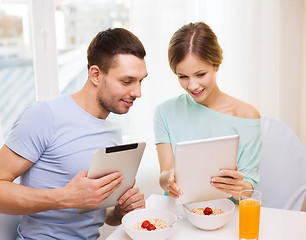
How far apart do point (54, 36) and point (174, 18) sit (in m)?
0.71

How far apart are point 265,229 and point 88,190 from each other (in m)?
0.58

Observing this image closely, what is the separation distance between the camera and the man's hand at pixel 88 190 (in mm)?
1227

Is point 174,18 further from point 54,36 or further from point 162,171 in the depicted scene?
point 162,171

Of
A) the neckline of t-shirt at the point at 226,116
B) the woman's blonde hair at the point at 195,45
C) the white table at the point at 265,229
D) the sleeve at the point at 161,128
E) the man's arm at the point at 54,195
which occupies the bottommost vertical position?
the white table at the point at 265,229

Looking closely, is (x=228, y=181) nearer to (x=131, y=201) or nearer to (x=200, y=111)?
(x=131, y=201)

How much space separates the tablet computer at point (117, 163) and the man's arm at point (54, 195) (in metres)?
0.02

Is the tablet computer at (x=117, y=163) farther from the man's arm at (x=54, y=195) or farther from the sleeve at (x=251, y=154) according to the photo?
the sleeve at (x=251, y=154)

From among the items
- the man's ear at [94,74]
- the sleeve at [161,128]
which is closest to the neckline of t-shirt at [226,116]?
the sleeve at [161,128]

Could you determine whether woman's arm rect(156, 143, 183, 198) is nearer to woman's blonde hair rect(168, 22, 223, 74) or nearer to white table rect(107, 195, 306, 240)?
white table rect(107, 195, 306, 240)

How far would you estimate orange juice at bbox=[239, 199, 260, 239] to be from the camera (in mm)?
1160

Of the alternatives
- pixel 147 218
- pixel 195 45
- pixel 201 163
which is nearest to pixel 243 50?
pixel 195 45

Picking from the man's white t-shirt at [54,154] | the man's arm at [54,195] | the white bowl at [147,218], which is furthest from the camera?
the man's white t-shirt at [54,154]

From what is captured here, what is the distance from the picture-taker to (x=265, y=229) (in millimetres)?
1271

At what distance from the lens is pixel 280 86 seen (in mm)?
2512
